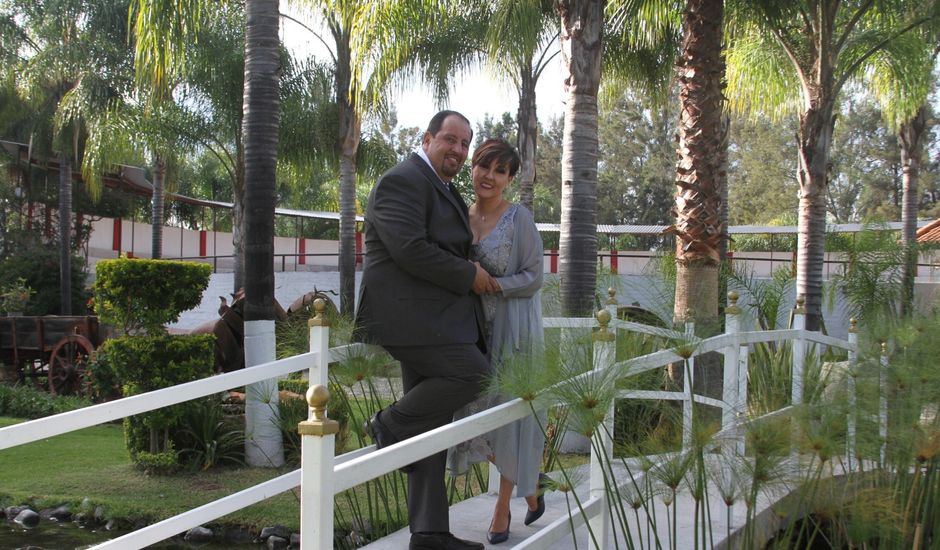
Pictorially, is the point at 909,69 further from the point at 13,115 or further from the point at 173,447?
the point at 13,115

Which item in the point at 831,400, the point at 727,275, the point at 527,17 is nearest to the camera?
the point at 831,400

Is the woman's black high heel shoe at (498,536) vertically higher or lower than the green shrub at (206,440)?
higher

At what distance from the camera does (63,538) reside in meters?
6.31

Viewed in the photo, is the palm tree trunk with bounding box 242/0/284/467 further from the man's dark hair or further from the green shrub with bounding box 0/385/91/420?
the green shrub with bounding box 0/385/91/420

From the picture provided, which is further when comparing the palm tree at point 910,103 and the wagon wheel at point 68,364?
the wagon wheel at point 68,364

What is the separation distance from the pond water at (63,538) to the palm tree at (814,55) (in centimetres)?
791

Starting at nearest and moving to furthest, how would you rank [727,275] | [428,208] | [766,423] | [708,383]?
[766,423], [428,208], [708,383], [727,275]

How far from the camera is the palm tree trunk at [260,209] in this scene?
24.8 feet

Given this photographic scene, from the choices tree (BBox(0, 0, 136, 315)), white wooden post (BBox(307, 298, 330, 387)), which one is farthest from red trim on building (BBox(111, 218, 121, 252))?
white wooden post (BBox(307, 298, 330, 387))

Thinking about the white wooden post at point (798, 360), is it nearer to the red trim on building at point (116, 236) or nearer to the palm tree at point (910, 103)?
the palm tree at point (910, 103)

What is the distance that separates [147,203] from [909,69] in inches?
1047

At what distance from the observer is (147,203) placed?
32594mm

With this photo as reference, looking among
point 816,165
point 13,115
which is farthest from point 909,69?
point 13,115

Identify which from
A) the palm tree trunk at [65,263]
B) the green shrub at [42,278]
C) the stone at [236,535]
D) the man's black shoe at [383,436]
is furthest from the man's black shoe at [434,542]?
the green shrub at [42,278]
